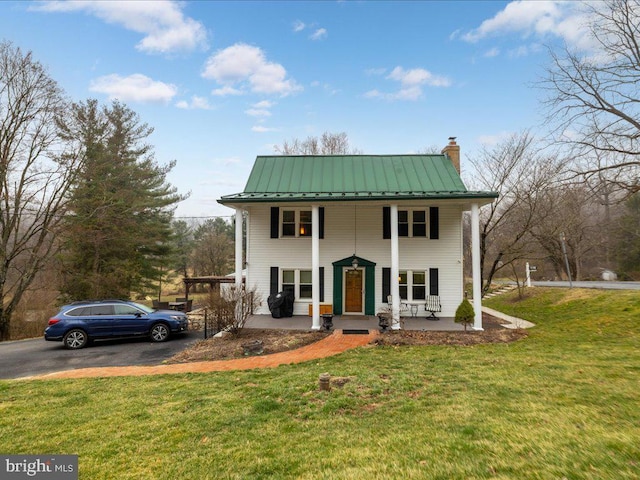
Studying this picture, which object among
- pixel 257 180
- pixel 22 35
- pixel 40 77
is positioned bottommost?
pixel 257 180

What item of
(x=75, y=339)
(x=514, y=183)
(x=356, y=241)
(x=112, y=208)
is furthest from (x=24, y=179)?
(x=514, y=183)

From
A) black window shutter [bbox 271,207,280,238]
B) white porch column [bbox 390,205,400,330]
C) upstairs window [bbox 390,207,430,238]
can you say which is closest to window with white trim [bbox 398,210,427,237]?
upstairs window [bbox 390,207,430,238]

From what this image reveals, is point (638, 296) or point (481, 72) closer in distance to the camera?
point (638, 296)

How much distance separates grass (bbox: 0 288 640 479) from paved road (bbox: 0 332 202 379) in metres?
1.72

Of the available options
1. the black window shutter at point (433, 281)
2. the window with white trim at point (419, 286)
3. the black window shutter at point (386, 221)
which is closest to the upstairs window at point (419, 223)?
the black window shutter at point (386, 221)

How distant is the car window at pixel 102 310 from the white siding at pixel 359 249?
486cm

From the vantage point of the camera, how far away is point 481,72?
15.1 meters

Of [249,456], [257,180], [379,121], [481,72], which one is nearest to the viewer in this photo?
[249,456]

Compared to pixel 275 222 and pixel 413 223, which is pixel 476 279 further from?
pixel 275 222

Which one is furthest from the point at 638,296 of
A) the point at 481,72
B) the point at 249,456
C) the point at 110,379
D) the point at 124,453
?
the point at 110,379

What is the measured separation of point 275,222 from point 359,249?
3.86 m

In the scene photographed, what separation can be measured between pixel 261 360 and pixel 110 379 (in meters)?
3.29

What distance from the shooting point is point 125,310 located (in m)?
10.3

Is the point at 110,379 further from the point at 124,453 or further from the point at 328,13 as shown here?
the point at 328,13
